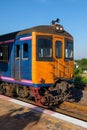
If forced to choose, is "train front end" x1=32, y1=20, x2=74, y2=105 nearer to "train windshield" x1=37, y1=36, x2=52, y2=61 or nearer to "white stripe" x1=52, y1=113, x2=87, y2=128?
"train windshield" x1=37, y1=36, x2=52, y2=61

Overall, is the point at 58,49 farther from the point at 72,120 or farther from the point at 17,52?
the point at 72,120

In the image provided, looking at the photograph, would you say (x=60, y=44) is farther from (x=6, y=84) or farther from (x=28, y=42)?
(x=6, y=84)

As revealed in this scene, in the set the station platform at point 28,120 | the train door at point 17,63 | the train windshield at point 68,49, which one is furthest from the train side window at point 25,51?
the station platform at point 28,120

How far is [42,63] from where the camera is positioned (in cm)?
1125

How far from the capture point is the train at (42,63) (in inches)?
439

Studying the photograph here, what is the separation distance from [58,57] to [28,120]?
4105 millimetres

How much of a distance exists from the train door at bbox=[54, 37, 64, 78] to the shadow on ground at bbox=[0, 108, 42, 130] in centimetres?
257

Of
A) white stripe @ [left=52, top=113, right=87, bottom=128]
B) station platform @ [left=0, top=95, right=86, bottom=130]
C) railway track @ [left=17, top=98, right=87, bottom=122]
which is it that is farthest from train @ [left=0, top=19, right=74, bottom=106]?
white stripe @ [left=52, top=113, right=87, bottom=128]

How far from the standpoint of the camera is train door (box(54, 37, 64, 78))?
11.8 meters

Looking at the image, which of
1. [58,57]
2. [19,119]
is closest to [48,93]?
[58,57]

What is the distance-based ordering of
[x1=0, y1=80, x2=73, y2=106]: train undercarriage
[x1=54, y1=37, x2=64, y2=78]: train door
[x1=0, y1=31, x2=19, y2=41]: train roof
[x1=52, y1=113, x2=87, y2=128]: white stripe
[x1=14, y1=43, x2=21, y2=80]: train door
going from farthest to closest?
[x1=0, y1=31, x2=19, y2=41]: train roof
[x1=14, y1=43, x2=21, y2=80]: train door
[x1=54, y1=37, x2=64, y2=78]: train door
[x1=0, y1=80, x2=73, y2=106]: train undercarriage
[x1=52, y1=113, x2=87, y2=128]: white stripe

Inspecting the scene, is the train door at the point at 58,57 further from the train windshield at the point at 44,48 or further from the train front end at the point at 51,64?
the train windshield at the point at 44,48

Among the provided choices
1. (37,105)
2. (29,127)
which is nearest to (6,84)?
(37,105)

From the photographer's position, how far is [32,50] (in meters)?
11.1
